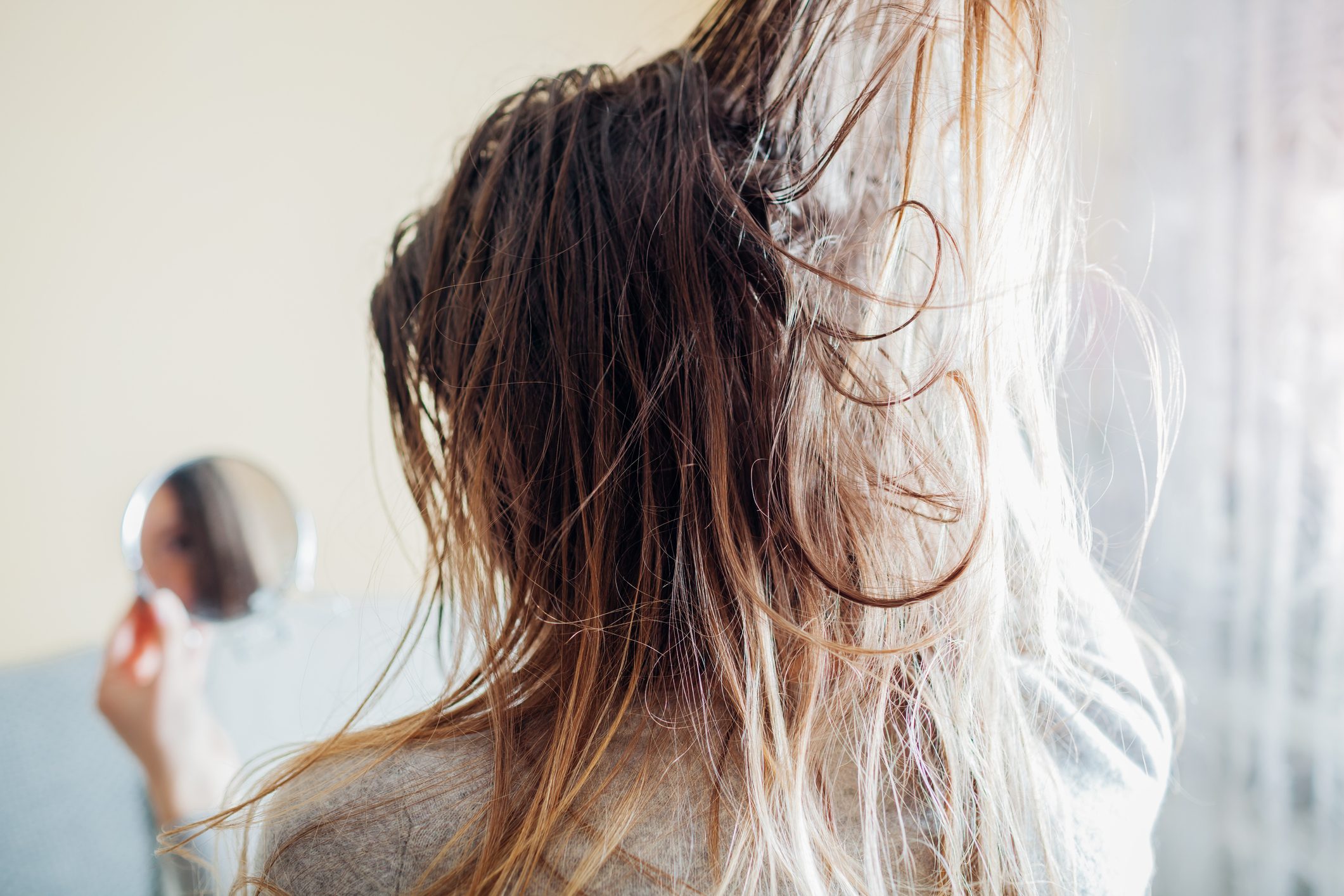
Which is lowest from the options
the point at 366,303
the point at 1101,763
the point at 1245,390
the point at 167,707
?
the point at 167,707

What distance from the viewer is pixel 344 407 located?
1063mm

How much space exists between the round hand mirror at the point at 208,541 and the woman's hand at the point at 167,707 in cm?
3

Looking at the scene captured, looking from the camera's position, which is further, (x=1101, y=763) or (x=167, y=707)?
(x=167, y=707)

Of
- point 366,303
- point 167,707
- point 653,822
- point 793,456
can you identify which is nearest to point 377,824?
point 653,822

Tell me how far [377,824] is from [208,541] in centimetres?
64

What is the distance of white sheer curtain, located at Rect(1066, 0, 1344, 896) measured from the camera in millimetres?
713

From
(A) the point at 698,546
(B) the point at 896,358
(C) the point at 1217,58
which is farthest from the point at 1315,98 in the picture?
(A) the point at 698,546

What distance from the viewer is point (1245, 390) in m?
0.79

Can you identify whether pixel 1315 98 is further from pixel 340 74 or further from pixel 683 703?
pixel 340 74

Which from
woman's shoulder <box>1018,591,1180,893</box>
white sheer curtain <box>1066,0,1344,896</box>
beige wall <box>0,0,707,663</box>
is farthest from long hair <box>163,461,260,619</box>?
white sheer curtain <box>1066,0,1344,896</box>

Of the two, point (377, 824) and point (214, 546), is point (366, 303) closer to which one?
point (214, 546)

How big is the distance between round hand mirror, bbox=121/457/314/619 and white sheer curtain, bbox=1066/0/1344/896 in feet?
3.09

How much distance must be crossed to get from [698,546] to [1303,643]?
0.74 m

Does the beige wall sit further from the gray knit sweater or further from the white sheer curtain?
the white sheer curtain
